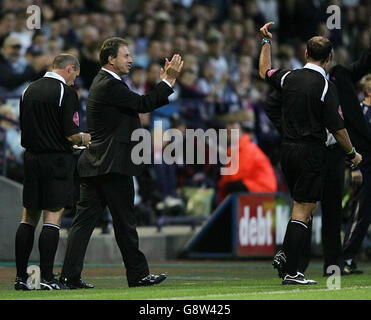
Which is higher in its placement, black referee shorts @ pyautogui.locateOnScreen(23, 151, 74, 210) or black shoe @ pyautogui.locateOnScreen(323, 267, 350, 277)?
black referee shorts @ pyautogui.locateOnScreen(23, 151, 74, 210)

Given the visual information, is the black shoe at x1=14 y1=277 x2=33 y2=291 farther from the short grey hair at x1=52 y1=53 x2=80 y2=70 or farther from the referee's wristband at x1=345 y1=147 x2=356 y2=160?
the referee's wristband at x1=345 y1=147 x2=356 y2=160

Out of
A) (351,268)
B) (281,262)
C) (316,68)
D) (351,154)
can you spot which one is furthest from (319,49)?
(351,268)

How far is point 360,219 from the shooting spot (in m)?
12.4

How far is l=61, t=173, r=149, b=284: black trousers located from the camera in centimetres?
1032

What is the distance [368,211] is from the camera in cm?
1240

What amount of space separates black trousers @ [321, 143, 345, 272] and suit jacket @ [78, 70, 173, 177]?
88.9 inches

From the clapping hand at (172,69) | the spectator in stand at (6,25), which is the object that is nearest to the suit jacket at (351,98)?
the clapping hand at (172,69)

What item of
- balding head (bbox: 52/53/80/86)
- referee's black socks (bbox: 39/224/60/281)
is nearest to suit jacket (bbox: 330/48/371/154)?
balding head (bbox: 52/53/80/86)

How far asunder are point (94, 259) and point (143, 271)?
448cm

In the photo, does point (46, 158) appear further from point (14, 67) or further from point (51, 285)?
point (14, 67)

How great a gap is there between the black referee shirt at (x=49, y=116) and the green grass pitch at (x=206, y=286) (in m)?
1.34

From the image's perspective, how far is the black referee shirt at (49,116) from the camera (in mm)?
10359

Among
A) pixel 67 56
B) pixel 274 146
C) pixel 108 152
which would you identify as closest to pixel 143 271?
pixel 108 152

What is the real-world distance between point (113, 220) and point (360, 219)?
3239mm
